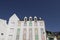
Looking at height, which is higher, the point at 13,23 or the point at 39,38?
the point at 13,23

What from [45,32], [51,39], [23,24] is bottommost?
[51,39]

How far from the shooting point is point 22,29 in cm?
4194

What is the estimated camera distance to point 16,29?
41875mm

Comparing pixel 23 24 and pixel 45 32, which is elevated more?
pixel 23 24

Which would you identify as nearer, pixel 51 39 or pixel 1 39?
pixel 1 39

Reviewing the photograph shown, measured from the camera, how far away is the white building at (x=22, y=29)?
40.2 meters

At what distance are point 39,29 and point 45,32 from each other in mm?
2392

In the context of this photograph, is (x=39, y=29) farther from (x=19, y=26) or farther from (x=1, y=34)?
(x=1, y=34)

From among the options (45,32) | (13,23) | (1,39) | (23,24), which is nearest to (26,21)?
(23,24)

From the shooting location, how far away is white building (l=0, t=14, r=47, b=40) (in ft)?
132

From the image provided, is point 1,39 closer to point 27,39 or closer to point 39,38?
point 27,39

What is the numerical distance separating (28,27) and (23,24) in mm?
2296

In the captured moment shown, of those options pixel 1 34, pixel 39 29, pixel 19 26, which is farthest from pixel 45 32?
pixel 1 34

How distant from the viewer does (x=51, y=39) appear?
42281mm
